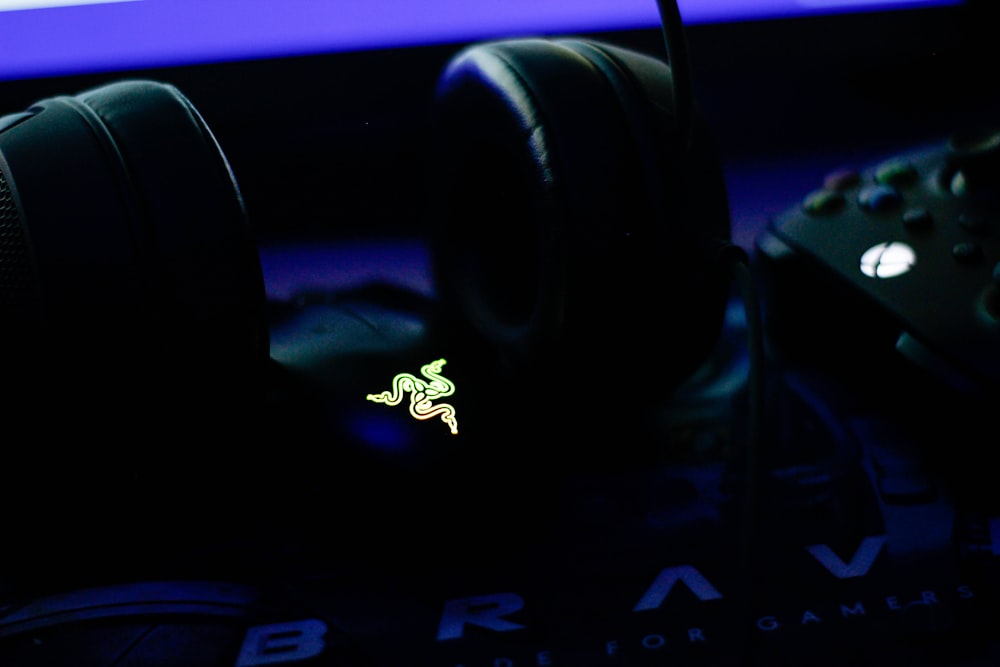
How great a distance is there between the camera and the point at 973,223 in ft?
1.45

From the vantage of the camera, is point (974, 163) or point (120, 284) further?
point (974, 163)

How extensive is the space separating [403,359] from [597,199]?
122 mm

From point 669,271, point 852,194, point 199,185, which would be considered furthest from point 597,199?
point 852,194

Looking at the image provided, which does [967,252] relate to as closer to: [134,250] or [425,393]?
[425,393]

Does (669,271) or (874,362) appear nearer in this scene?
(669,271)

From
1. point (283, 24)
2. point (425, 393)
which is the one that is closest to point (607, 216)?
point (425, 393)

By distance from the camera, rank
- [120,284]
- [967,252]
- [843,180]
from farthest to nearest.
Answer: [843,180], [967,252], [120,284]

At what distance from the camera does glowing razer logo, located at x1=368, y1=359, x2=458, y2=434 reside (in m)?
0.37

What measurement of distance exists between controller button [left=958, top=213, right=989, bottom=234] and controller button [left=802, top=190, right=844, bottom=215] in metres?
0.07

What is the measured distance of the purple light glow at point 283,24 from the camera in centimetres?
52

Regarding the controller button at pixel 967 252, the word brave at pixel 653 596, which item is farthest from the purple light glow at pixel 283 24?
the word brave at pixel 653 596

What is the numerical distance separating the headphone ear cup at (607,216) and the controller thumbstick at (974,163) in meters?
0.18

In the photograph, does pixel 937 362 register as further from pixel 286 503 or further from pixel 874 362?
pixel 286 503

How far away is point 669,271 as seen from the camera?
1.13ft
